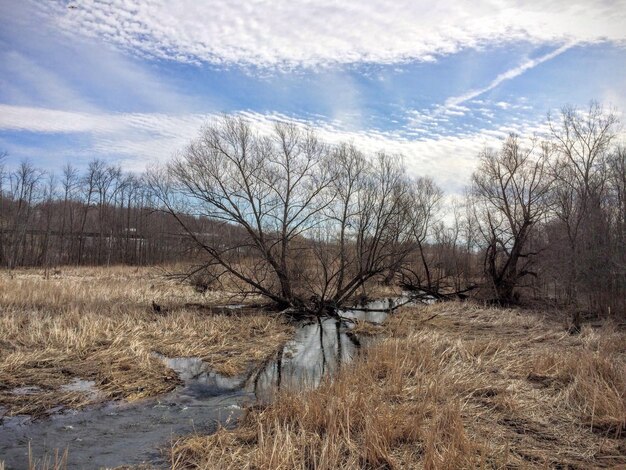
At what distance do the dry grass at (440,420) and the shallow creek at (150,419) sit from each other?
68 cm

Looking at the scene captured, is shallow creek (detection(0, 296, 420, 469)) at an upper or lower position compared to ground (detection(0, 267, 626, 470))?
lower

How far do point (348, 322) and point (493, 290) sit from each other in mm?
9621

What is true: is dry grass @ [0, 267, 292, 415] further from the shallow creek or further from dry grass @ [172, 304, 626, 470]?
dry grass @ [172, 304, 626, 470]

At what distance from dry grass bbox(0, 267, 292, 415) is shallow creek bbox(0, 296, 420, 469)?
0.39 metres

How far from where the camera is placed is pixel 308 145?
17891mm

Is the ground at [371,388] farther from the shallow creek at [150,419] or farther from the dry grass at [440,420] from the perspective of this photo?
the shallow creek at [150,419]

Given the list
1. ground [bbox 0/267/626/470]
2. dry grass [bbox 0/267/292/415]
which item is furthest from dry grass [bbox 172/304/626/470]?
dry grass [bbox 0/267/292/415]

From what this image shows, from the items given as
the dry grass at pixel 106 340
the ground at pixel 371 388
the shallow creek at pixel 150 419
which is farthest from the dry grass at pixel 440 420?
the dry grass at pixel 106 340

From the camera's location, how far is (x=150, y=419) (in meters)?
7.16

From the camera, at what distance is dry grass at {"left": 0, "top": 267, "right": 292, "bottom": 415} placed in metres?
8.45

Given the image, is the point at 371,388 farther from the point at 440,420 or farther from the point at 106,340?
the point at 106,340

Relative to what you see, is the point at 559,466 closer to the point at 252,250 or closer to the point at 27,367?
the point at 27,367

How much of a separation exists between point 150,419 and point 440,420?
4.56 meters

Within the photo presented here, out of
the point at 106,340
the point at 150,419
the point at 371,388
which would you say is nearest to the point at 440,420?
the point at 371,388
